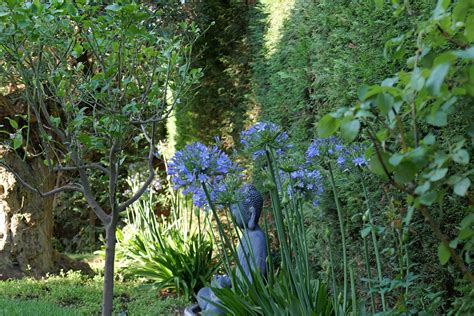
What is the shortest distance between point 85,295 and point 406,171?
565cm

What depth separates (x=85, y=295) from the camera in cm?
666

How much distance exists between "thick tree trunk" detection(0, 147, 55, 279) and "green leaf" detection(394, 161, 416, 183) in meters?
6.53

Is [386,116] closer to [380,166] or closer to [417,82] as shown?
[380,166]

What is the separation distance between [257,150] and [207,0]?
16.4 ft

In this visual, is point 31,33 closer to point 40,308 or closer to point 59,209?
point 40,308

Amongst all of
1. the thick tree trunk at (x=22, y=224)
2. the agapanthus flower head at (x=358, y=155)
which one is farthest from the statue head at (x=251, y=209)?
the thick tree trunk at (x=22, y=224)

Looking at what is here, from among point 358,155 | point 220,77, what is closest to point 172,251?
point 220,77

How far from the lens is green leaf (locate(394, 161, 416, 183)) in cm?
155

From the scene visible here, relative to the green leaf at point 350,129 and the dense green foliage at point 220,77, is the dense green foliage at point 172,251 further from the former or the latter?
the green leaf at point 350,129

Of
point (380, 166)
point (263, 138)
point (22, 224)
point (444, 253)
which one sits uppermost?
point (22, 224)

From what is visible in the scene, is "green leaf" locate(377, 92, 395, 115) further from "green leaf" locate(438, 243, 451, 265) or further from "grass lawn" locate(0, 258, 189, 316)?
"grass lawn" locate(0, 258, 189, 316)

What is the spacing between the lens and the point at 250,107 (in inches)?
275

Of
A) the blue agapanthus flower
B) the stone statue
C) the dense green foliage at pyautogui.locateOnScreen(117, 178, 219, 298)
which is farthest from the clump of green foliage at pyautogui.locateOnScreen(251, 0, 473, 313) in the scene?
the dense green foliage at pyautogui.locateOnScreen(117, 178, 219, 298)

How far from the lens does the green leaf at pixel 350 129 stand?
4.76ft
